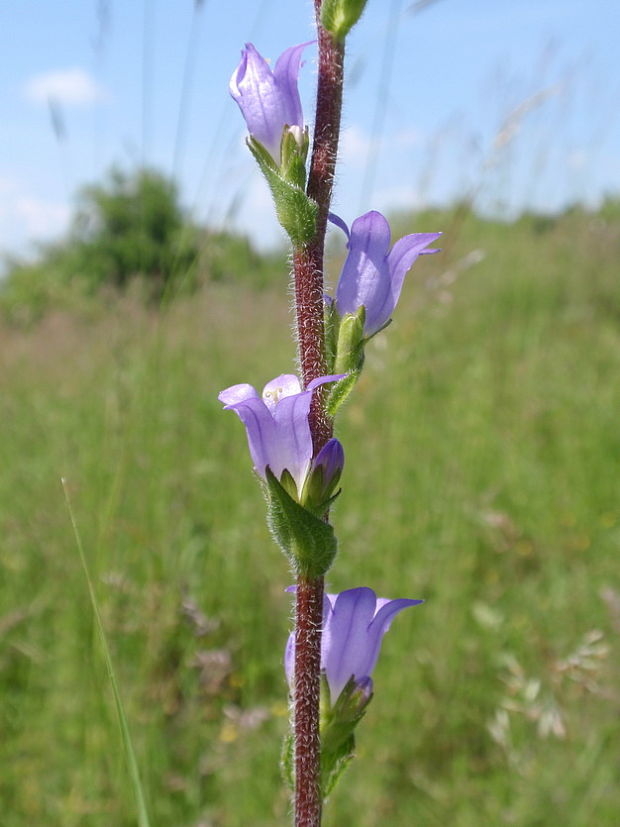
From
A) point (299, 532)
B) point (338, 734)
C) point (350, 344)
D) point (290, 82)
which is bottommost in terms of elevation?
point (338, 734)

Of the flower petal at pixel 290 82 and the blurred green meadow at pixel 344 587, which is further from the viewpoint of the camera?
the blurred green meadow at pixel 344 587

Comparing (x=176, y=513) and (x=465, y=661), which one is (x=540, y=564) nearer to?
(x=465, y=661)

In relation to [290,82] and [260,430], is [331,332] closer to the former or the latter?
[260,430]

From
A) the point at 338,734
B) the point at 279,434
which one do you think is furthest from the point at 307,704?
the point at 279,434

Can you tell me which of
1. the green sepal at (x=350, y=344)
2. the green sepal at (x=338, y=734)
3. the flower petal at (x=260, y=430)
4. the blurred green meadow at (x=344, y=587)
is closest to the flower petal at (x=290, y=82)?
the green sepal at (x=350, y=344)

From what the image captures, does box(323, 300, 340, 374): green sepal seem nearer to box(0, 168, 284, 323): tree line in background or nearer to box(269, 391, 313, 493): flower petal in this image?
box(269, 391, 313, 493): flower petal

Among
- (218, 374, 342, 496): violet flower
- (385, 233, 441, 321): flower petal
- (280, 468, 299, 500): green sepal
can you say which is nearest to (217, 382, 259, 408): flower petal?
(218, 374, 342, 496): violet flower

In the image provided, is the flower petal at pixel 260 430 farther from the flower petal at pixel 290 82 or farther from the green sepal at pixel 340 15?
the green sepal at pixel 340 15
